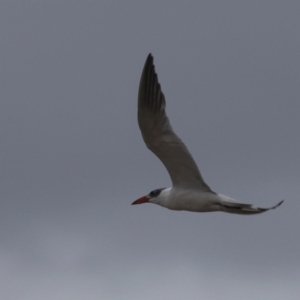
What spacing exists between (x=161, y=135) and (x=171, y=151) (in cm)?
38

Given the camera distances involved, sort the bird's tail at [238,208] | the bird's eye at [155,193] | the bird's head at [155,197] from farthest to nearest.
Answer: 1. the bird's eye at [155,193]
2. the bird's head at [155,197]
3. the bird's tail at [238,208]

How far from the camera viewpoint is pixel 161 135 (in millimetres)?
17906

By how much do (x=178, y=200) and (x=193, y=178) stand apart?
1.78 ft

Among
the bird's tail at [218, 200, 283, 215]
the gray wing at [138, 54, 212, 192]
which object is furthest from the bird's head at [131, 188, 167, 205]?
the bird's tail at [218, 200, 283, 215]

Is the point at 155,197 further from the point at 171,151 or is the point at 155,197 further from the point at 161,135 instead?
the point at 161,135

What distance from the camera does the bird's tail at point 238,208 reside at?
1684 centimetres

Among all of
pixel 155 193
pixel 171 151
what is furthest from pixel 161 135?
pixel 155 193

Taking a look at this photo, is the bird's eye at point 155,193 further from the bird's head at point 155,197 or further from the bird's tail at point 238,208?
the bird's tail at point 238,208

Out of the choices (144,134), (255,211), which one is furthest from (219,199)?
(144,134)

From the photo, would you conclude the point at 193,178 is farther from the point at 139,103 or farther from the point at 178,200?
the point at 139,103

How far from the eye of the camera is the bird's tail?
16.8 meters

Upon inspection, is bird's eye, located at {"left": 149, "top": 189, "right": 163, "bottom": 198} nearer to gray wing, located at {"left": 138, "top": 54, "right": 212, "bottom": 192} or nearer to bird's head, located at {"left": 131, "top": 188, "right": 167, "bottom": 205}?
bird's head, located at {"left": 131, "top": 188, "right": 167, "bottom": 205}

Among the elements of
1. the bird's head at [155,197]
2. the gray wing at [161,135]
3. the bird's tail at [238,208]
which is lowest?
the bird's tail at [238,208]

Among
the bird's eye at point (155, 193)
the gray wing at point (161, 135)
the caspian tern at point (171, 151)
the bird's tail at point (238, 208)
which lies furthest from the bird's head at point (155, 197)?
the bird's tail at point (238, 208)
